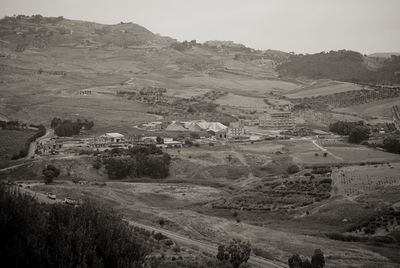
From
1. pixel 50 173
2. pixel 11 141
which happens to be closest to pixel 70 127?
pixel 11 141

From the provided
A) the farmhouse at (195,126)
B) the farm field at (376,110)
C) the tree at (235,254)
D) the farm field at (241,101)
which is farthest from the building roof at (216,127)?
the tree at (235,254)

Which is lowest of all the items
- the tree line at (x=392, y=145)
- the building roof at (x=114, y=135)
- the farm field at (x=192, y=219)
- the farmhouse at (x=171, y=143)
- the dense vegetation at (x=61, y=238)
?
the farm field at (x=192, y=219)

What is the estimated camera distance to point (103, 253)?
2994cm

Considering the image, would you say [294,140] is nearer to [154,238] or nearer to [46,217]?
[154,238]

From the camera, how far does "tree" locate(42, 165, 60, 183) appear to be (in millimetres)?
73769

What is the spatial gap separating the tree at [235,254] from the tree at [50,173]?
39.5 m

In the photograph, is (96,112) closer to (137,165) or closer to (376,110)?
(137,165)

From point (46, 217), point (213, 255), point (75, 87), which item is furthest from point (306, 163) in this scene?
point (75, 87)

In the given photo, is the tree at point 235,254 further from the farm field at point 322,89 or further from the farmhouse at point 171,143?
the farm field at point 322,89

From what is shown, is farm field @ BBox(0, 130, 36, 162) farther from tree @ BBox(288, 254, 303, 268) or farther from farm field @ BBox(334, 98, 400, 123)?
farm field @ BBox(334, 98, 400, 123)

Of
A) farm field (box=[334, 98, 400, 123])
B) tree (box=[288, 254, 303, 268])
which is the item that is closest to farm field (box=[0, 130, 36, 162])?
tree (box=[288, 254, 303, 268])

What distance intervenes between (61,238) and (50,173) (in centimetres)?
4872

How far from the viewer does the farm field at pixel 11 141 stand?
8944cm

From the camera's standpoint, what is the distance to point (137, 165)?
84.8 m
